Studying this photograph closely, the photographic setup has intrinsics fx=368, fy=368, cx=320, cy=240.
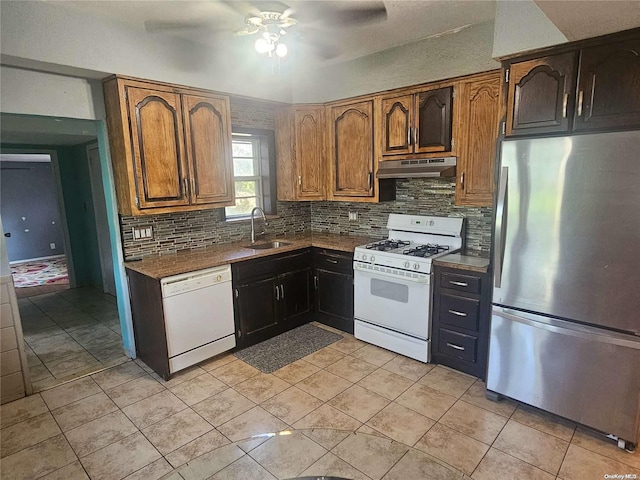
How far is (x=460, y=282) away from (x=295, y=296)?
1676 mm

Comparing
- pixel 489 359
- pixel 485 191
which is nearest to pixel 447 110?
pixel 485 191

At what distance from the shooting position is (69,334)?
3.91 m

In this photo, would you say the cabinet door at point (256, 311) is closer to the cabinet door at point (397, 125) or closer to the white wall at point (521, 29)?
the cabinet door at point (397, 125)

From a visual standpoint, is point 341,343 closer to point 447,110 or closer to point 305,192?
point 305,192

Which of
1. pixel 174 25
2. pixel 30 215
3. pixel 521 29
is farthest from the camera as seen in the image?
pixel 30 215

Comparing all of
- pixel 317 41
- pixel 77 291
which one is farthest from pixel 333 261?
pixel 77 291

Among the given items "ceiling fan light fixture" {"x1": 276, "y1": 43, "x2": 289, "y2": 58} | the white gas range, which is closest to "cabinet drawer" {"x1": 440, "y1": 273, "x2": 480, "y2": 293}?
the white gas range

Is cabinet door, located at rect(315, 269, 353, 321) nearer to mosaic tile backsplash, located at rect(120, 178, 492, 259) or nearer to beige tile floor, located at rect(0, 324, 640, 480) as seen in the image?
beige tile floor, located at rect(0, 324, 640, 480)

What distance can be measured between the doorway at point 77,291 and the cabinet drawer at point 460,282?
2.76m

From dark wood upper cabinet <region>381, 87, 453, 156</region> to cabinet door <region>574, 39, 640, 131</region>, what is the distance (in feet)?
3.45

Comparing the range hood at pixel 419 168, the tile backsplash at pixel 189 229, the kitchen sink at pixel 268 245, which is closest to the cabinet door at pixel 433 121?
the range hood at pixel 419 168

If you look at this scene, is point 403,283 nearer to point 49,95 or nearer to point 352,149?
point 352,149

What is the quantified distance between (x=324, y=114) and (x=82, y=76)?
213 centimetres

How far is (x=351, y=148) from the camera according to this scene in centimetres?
371
